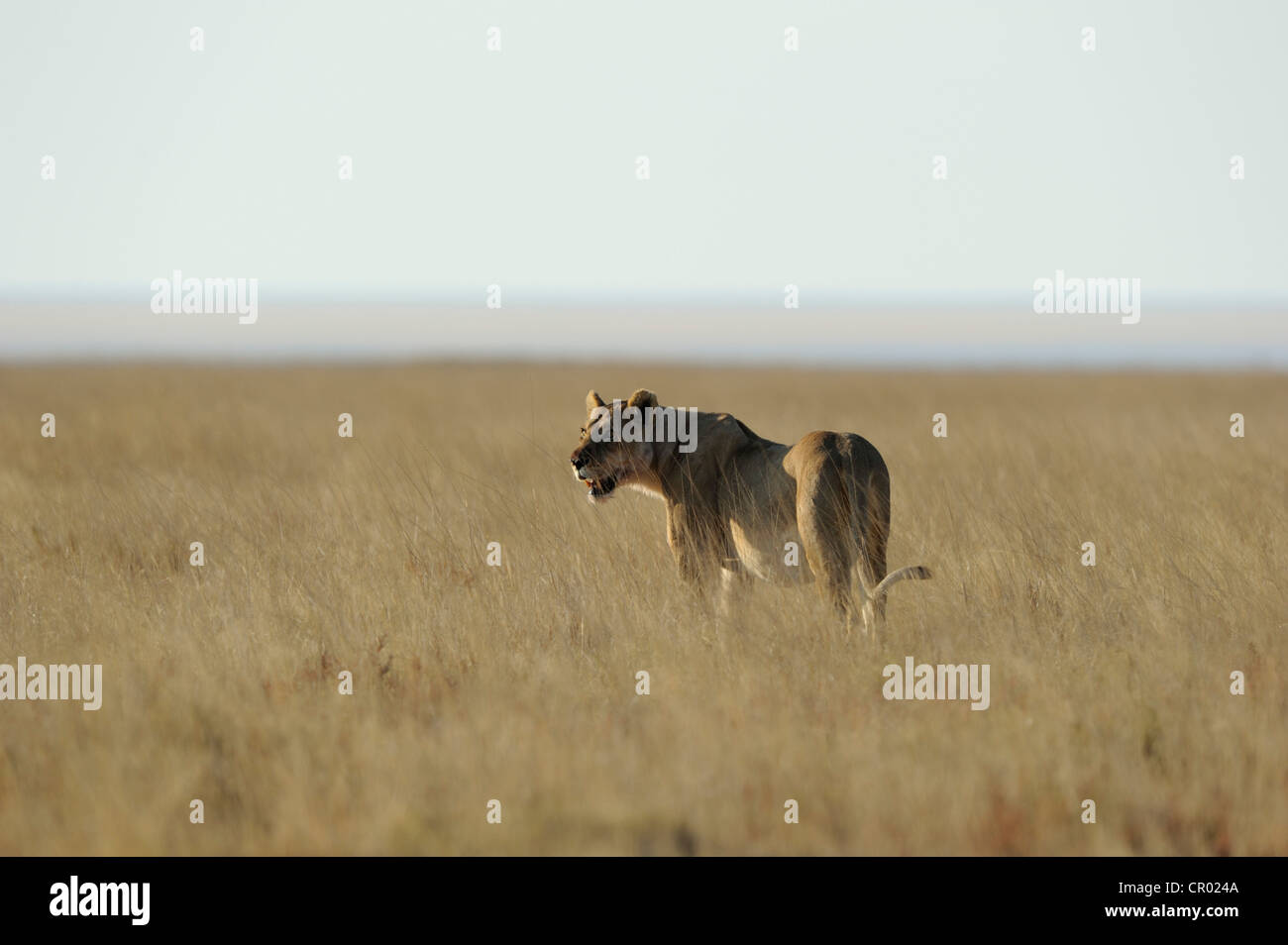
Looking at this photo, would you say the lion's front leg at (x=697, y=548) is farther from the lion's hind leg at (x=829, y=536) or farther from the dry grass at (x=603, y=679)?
the lion's hind leg at (x=829, y=536)

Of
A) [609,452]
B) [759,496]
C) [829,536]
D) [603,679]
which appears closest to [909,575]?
[829,536]

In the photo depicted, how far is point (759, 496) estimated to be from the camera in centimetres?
791

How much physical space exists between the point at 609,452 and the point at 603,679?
7.34 ft

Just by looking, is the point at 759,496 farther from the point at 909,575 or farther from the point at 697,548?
the point at 909,575

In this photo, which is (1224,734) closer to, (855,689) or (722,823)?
(855,689)

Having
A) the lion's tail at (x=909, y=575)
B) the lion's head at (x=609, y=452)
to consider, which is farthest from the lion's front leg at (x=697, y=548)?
the lion's tail at (x=909, y=575)

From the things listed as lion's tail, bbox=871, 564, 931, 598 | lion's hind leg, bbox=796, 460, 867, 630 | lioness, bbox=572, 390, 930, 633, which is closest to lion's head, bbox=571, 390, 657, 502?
lioness, bbox=572, 390, 930, 633

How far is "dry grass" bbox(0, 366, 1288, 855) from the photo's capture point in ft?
16.1

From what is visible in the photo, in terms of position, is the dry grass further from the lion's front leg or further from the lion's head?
the lion's head

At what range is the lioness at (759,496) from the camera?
7.33m

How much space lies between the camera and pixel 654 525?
10.3 metres
